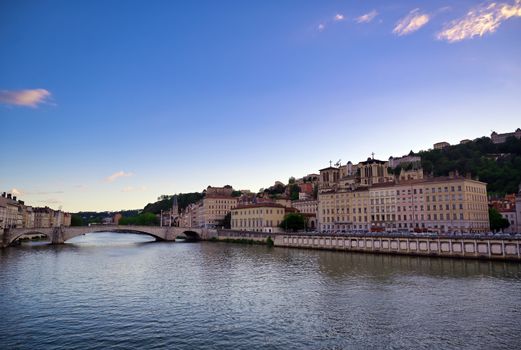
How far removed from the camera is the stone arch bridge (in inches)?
3196

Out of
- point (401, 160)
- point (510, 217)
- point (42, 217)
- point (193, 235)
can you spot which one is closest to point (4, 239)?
point (193, 235)

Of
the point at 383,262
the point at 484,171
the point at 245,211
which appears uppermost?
the point at 484,171

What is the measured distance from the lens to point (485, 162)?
142 metres

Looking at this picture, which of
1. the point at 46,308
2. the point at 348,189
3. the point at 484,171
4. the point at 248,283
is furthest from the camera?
the point at 484,171

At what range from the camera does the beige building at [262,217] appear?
103 metres

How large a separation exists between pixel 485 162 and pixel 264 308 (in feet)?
460

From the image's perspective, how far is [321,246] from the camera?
250 feet

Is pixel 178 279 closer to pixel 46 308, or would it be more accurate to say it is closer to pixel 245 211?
pixel 46 308

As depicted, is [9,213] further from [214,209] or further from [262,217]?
[262,217]

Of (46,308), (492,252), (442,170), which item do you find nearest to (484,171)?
(442,170)

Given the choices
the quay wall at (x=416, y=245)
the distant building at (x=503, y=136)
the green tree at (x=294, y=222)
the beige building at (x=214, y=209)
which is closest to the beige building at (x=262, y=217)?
the green tree at (x=294, y=222)

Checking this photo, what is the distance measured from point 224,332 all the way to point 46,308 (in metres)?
13.5

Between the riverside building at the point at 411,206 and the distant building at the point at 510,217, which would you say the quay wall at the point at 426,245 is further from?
the distant building at the point at 510,217

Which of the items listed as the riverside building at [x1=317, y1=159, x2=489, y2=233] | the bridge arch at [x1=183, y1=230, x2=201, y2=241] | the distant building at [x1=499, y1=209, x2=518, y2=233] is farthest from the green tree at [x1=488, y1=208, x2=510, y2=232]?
the bridge arch at [x1=183, y1=230, x2=201, y2=241]
